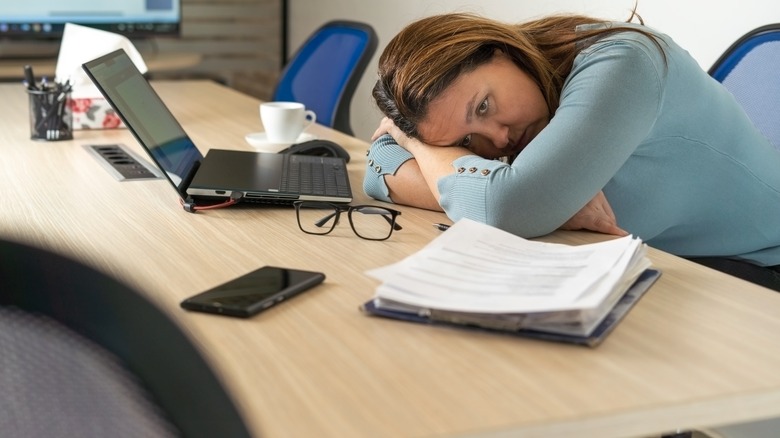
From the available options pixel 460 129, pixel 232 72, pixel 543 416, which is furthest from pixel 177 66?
pixel 543 416

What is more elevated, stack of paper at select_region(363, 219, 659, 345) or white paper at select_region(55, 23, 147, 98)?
stack of paper at select_region(363, 219, 659, 345)

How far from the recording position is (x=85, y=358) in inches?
19.8

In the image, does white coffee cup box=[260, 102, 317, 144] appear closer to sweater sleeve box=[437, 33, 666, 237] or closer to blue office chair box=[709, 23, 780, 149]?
sweater sleeve box=[437, 33, 666, 237]

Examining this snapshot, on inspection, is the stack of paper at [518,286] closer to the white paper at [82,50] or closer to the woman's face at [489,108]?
the woman's face at [489,108]

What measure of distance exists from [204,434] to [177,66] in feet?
11.7

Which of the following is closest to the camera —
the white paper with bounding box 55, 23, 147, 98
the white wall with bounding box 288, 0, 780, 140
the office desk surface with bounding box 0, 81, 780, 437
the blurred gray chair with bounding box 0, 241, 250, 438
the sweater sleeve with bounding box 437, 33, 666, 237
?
the blurred gray chair with bounding box 0, 241, 250, 438

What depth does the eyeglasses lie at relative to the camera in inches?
51.9

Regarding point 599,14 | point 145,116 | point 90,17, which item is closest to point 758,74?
point 599,14

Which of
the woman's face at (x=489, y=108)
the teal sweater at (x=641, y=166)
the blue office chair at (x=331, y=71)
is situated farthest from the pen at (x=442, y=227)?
the blue office chair at (x=331, y=71)

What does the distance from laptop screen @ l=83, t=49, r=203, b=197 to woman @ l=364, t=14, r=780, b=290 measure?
0.31 metres

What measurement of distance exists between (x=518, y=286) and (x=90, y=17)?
3448mm

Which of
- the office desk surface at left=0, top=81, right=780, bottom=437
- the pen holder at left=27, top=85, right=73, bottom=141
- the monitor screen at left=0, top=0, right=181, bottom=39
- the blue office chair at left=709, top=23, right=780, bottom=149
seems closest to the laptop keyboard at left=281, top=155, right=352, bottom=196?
the office desk surface at left=0, top=81, right=780, bottom=437

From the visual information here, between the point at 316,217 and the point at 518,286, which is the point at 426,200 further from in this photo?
the point at 518,286

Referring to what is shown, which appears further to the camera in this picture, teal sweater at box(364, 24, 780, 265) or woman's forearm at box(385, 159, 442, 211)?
woman's forearm at box(385, 159, 442, 211)
